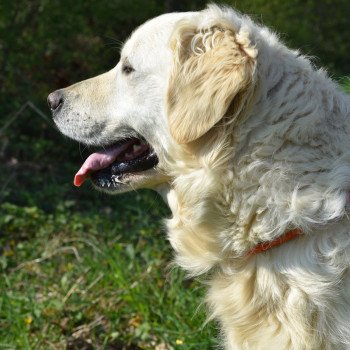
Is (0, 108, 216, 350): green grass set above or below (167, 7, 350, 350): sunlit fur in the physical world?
below

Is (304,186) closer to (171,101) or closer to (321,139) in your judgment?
(321,139)

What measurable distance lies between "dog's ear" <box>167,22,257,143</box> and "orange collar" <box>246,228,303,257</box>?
1.62ft

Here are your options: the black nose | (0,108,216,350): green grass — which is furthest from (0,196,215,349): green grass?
the black nose

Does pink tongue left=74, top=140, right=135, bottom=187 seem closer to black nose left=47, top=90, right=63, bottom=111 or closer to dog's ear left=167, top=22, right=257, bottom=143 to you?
black nose left=47, top=90, right=63, bottom=111

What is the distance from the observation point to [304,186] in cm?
275

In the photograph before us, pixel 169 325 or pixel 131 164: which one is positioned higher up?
pixel 131 164

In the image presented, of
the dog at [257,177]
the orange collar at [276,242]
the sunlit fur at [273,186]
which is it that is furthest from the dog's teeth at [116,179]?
the orange collar at [276,242]

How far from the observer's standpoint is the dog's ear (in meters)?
2.73

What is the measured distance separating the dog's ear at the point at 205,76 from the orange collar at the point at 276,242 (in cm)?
49

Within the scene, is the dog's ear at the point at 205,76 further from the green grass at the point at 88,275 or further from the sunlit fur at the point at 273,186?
the green grass at the point at 88,275

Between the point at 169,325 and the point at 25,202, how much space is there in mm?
2515

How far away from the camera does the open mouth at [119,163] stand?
10.6 ft

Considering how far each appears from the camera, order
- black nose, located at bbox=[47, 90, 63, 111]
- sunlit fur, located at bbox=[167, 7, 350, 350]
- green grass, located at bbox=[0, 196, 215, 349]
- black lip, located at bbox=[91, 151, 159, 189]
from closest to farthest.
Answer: sunlit fur, located at bbox=[167, 7, 350, 350] → black lip, located at bbox=[91, 151, 159, 189] → black nose, located at bbox=[47, 90, 63, 111] → green grass, located at bbox=[0, 196, 215, 349]

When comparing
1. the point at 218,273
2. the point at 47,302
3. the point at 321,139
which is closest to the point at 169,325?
the point at 47,302
